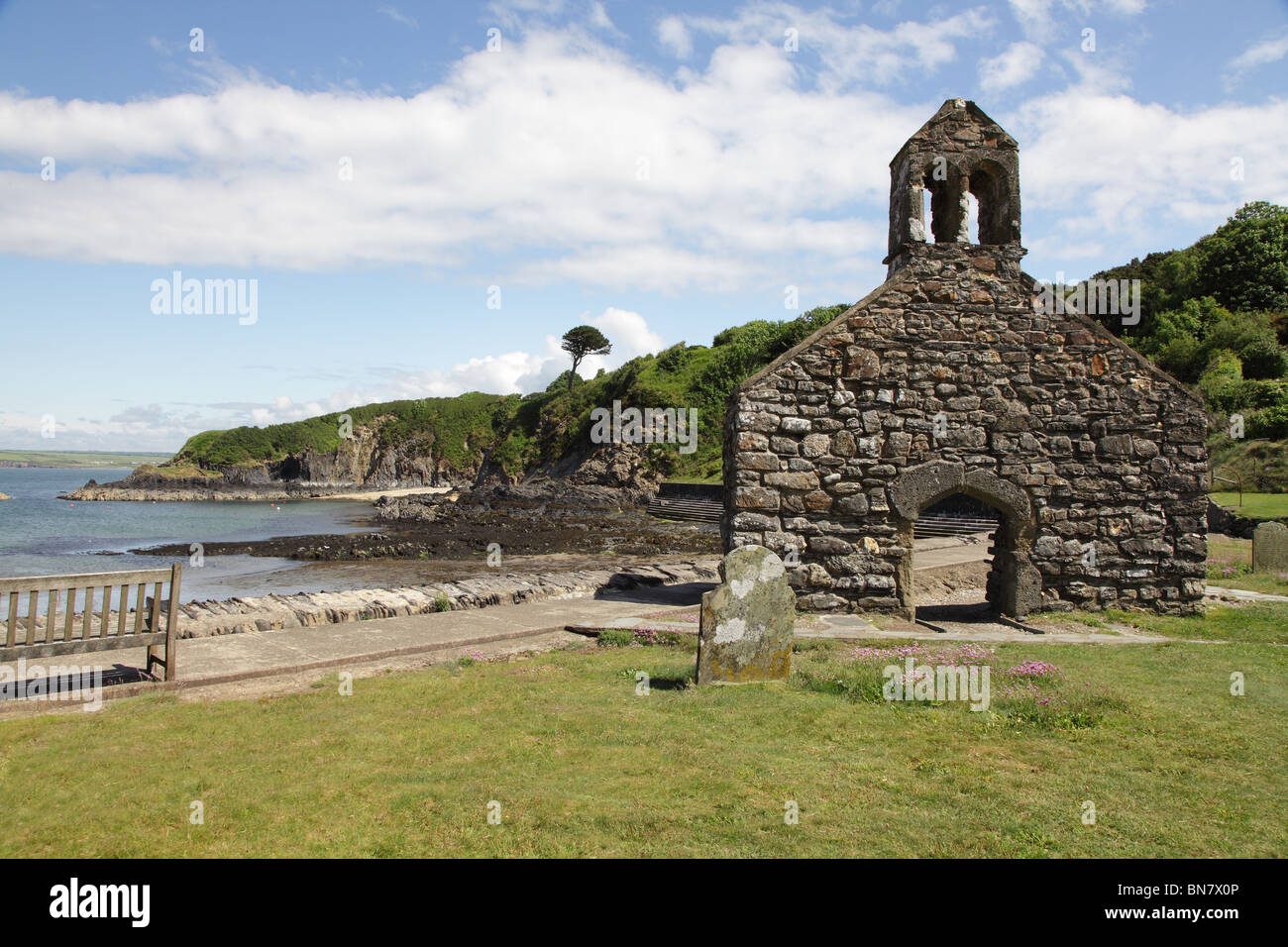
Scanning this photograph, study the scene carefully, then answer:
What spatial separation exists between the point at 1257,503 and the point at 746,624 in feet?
84.6

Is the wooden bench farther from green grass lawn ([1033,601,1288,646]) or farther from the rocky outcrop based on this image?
the rocky outcrop

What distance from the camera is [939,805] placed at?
16.4 feet

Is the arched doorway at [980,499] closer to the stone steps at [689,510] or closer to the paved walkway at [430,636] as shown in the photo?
the paved walkway at [430,636]

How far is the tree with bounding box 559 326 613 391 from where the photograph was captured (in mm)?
107938

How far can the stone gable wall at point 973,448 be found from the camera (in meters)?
11.5

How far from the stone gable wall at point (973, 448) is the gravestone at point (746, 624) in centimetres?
330

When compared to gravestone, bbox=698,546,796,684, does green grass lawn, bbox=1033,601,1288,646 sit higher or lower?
lower

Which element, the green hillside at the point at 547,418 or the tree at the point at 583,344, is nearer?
the green hillside at the point at 547,418

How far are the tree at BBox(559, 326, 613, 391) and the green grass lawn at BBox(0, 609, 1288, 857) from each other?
335ft

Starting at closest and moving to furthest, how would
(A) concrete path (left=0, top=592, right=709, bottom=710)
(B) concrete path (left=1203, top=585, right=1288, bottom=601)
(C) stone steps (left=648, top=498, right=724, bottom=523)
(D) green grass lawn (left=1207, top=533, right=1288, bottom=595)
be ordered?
1. (A) concrete path (left=0, top=592, right=709, bottom=710)
2. (B) concrete path (left=1203, top=585, right=1288, bottom=601)
3. (D) green grass lawn (left=1207, top=533, right=1288, bottom=595)
4. (C) stone steps (left=648, top=498, right=724, bottom=523)

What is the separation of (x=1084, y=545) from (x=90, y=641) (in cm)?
1284

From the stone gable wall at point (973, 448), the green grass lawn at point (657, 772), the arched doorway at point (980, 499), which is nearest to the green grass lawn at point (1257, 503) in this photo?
the stone gable wall at point (973, 448)

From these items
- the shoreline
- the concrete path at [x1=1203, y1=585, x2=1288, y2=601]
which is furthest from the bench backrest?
the shoreline
